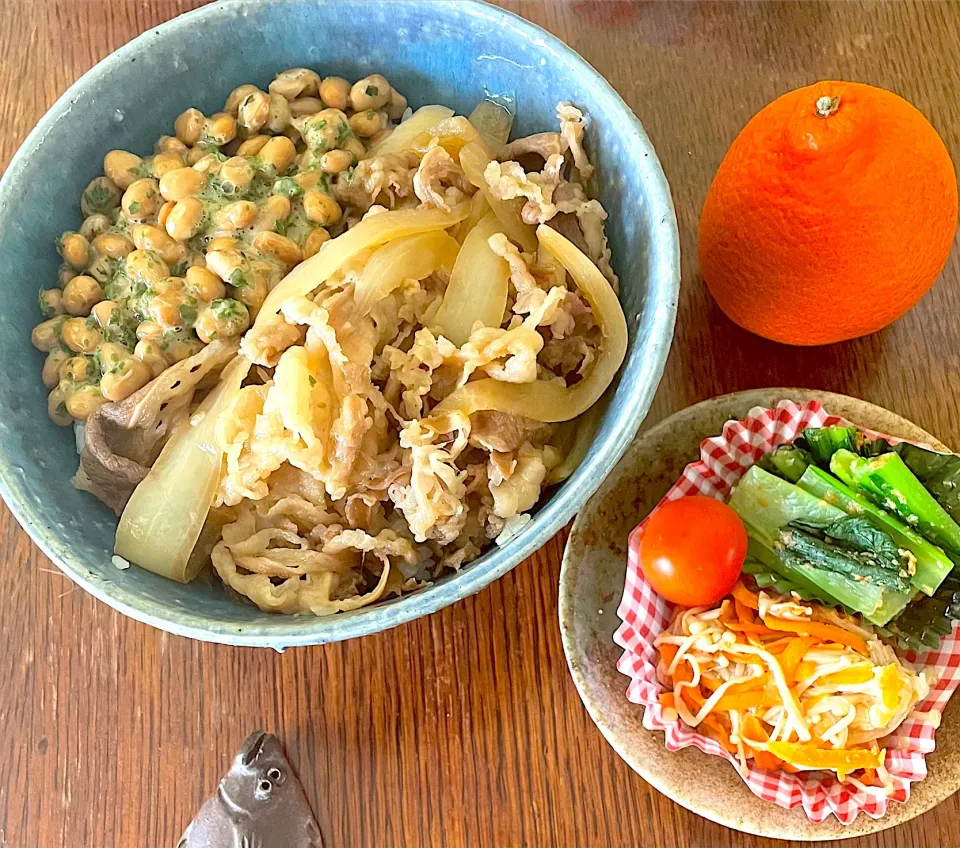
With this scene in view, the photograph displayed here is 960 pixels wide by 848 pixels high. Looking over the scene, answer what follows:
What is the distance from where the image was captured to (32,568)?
1.23 meters

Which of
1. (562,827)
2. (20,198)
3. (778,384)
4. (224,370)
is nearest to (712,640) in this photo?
(562,827)

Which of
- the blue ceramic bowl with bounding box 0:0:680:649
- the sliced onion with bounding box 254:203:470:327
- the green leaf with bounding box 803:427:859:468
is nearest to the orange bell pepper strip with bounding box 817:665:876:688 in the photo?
the green leaf with bounding box 803:427:859:468

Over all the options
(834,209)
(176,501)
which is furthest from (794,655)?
(176,501)

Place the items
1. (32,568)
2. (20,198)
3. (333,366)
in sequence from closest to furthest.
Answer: (333,366) → (20,198) → (32,568)

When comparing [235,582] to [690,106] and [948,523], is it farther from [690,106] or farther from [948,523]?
[690,106]

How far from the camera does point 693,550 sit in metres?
1.05

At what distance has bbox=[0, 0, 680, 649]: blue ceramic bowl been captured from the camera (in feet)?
3.10

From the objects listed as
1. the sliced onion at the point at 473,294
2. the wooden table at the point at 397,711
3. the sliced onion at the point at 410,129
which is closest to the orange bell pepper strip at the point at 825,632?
the wooden table at the point at 397,711

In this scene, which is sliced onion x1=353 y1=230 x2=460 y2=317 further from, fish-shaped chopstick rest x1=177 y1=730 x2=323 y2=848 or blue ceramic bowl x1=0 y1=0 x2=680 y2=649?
fish-shaped chopstick rest x1=177 y1=730 x2=323 y2=848

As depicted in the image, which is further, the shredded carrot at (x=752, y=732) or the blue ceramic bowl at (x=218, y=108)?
the shredded carrot at (x=752, y=732)

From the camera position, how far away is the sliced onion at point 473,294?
1.05 meters

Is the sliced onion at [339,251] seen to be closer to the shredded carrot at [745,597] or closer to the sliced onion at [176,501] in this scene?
the sliced onion at [176,501]

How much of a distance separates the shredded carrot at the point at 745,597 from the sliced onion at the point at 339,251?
0.60 m

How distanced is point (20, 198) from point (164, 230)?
6.7 inches
